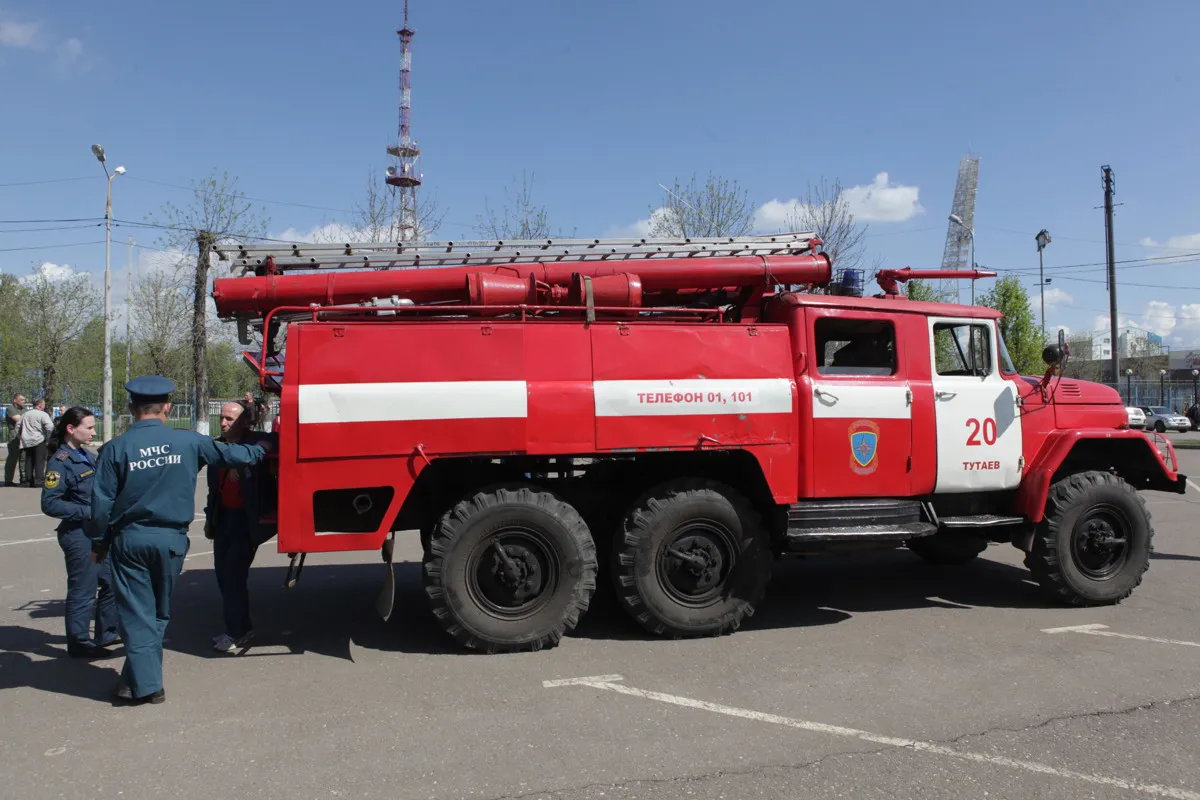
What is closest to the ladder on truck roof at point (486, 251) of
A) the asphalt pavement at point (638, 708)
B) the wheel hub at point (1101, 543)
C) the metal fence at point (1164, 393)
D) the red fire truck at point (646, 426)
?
the red fire truck at point (646, 426)

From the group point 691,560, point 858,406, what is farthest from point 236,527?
point 858,406

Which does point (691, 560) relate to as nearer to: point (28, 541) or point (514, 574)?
point (514, 574)

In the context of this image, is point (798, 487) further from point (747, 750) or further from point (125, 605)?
point (125, 605)

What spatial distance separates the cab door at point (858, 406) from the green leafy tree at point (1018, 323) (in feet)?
112

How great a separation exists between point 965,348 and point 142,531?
591 cm

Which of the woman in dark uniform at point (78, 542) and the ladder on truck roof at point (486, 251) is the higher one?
the ladder on truck roof at point (486, 251)

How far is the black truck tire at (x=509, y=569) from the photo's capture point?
5.24 metres

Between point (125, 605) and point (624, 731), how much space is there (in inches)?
110

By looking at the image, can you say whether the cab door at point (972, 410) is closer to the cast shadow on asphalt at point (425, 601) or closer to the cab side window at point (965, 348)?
the cab side window at point (965, 348)

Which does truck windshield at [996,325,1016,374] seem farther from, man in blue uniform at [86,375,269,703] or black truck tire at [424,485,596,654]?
man in blue uniform at [86,375,269,703]

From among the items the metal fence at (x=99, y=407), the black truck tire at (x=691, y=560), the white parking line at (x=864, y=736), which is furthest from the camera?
the metal fence at (x=99, y=407)

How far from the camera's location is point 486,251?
616cm

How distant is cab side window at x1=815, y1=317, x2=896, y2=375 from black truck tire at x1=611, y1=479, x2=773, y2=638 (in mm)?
1309

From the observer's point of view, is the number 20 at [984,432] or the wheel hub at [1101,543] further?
the wheel hub at [1101,543]
